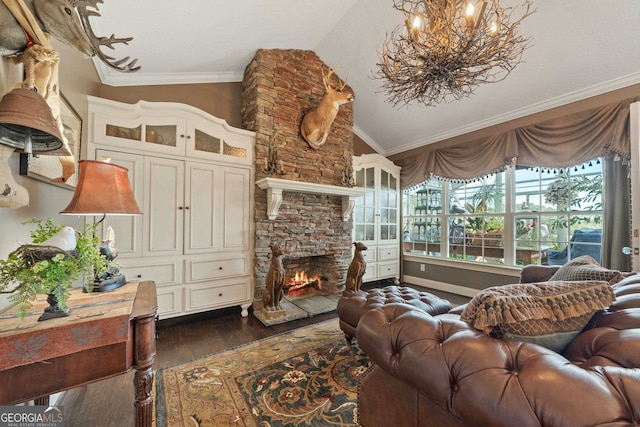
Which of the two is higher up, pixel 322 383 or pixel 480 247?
pixel 480 247

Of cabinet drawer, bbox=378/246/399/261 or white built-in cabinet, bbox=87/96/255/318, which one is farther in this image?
cabinet drawer, bbox=378/246/399/261

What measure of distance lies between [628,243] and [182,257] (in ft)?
15.3

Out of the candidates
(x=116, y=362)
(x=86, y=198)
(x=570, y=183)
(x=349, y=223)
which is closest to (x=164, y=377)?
(x=116, y=362)

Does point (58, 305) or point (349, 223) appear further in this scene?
point (349, 223)

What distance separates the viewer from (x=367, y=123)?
4.47 m

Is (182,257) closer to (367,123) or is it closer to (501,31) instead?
(501,31)

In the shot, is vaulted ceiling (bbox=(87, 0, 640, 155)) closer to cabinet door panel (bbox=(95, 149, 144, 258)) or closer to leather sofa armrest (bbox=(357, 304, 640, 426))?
cabinet door panel (bbox=(95, 149, 144, 258))

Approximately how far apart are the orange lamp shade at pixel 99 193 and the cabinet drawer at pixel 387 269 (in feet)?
12.5

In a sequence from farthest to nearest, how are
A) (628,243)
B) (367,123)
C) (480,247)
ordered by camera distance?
(367,123) < (480,247) < (628,243)

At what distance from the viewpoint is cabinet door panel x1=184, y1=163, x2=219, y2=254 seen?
268 cm

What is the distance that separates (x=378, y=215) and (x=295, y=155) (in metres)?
1.91

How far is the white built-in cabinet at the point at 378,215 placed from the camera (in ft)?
13.7

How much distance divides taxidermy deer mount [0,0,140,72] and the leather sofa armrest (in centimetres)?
183

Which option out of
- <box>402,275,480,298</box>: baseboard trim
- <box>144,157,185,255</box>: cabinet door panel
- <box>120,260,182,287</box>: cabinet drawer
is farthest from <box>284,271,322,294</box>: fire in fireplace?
<box>402,275,480,298</box>: baseboard trim
